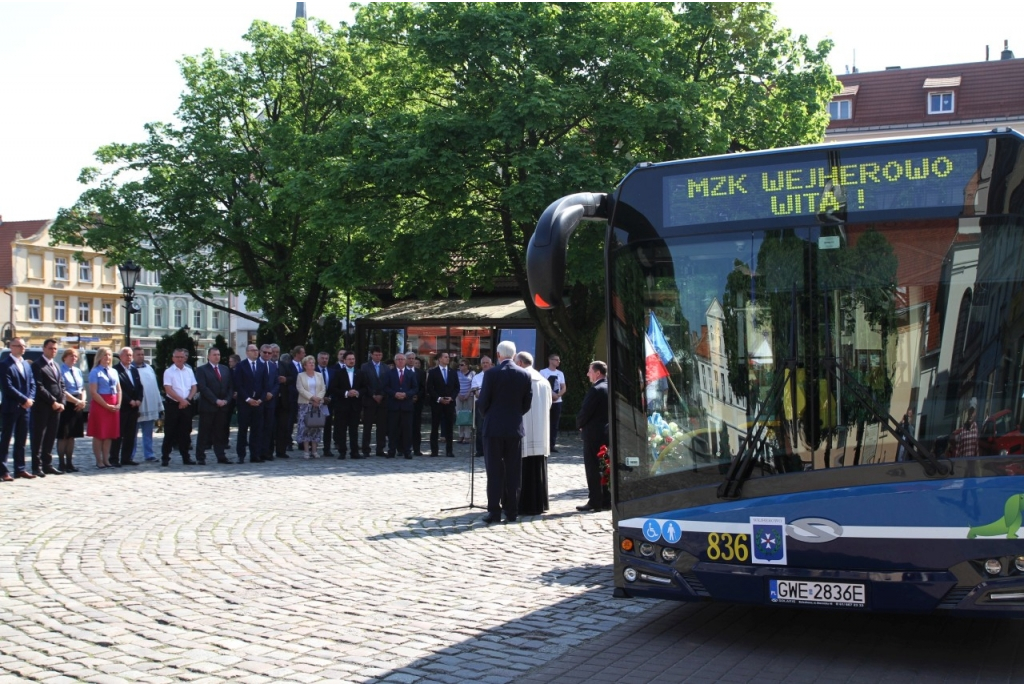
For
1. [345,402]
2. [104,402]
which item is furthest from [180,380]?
[345,402]

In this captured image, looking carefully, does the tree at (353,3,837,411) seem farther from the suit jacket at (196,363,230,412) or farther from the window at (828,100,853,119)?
the window at (828,100,853,119)

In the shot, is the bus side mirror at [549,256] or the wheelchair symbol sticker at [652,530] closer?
the bus side mirror at [549,256]

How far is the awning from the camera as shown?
3181 centimetres

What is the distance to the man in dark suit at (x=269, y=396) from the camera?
2000cm

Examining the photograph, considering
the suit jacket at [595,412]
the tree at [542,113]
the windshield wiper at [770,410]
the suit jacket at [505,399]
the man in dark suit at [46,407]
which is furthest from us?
the tree at [542,113]

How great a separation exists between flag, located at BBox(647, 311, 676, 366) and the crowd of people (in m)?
5.14

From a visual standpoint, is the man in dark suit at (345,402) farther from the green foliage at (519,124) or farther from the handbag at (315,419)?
the green foliage at (519,124)

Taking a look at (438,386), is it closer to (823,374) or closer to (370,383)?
(370,383)

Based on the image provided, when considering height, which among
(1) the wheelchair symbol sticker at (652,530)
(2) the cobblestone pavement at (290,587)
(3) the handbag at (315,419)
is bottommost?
(2) the cobblestone pavement at (290,587)

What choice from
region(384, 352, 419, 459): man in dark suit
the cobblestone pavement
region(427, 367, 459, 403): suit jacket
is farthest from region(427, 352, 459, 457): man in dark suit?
the cobblestone pavement

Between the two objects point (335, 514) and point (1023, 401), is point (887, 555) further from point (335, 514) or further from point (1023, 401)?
point (335, 514)

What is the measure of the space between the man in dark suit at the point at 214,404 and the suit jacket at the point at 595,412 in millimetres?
8587

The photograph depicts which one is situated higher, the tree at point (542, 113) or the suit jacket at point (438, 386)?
the tree at point (542, 113)

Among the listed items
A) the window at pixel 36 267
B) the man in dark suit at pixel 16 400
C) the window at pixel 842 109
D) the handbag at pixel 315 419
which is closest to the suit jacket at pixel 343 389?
the handbag at pixel 315 419
